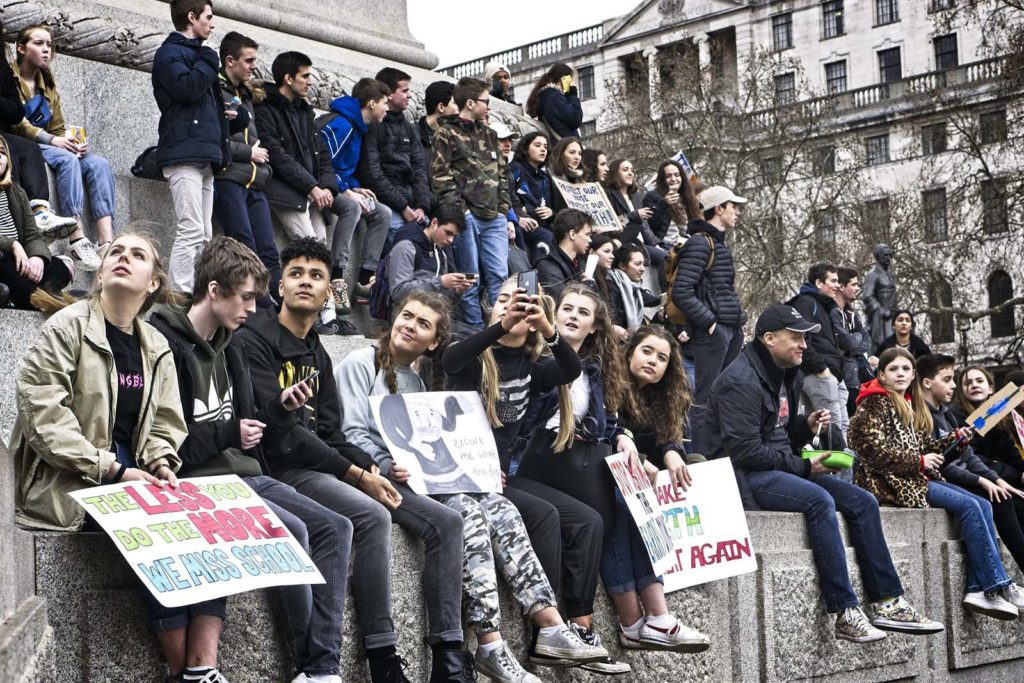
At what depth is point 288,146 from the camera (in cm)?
1006

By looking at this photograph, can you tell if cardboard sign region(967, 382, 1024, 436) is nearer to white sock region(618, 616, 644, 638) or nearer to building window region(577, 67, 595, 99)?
white sock region(618, 616, 644, 638)

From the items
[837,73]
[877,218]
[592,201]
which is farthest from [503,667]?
[837,73]

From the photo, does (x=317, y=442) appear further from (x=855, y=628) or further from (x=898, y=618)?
(x=898, y=618)

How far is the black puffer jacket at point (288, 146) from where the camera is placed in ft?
32.5

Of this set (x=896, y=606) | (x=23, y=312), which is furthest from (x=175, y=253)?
(x=896, y=606)

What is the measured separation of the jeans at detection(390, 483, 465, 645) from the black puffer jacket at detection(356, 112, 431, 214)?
485cm

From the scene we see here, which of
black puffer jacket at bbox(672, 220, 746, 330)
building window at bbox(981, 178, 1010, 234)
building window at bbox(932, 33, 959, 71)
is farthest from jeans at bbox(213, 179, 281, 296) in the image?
building window at bbox(932, 33, 959, 71)

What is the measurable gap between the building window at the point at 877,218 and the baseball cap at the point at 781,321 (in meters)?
27.5

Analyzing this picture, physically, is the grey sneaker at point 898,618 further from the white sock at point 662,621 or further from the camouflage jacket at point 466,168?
the camouflage jacket at point 466,168

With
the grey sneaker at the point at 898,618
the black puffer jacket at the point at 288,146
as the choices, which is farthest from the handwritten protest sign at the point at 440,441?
the grey sneaker at the point at 898,618

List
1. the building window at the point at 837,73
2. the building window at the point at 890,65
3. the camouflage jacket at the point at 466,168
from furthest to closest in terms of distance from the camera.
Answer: the building window at the point at 837,73 < the building window at the point at 890,65 < the camouflage jacket at the point at 466,168

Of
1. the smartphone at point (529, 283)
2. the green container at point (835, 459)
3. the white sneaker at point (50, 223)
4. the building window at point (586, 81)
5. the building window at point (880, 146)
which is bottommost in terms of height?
the green container at point (835, 459)

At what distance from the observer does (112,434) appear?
542 centimetres

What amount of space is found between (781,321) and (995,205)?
17675 mm
